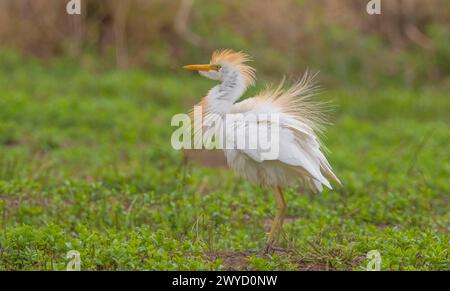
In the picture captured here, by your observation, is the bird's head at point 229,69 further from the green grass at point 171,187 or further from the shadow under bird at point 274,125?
the green grass at point 171,187

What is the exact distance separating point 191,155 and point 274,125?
4411 millimetres

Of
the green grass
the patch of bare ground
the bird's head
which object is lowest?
the patch of bare ground

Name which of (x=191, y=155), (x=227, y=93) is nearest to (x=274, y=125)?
(x=227, y=93)

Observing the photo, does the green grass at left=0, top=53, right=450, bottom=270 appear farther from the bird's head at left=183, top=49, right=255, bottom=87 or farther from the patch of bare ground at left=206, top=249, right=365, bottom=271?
the bird's head at left=183, top=49, right=255, bottom=87

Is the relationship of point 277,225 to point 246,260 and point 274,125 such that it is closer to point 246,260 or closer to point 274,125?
point 246,260

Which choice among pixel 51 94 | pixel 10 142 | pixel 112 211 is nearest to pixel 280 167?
pixel 112 211

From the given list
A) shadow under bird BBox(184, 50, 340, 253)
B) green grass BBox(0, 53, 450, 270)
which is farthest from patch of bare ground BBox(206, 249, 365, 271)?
shadow under bird BBox(184, 50, 340, 253)

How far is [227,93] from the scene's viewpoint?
18.5 ft

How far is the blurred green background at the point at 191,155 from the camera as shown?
536 cm

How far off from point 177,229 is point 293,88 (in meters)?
1.45

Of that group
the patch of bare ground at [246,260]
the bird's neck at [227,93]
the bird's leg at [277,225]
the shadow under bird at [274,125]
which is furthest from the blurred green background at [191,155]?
the bird's neck at [227,93]

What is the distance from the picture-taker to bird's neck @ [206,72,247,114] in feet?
18.3

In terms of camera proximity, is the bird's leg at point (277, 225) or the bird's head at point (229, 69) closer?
the bird's leg at point (277, 225)
